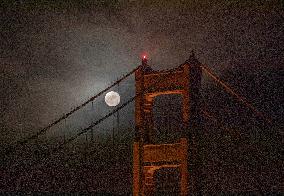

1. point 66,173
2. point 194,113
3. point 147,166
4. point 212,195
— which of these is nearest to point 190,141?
point 194,113

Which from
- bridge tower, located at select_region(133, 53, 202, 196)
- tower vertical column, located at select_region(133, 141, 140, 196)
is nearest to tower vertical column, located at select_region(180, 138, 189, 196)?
bridge tower, located at select_region(133, 53, 202, 196)

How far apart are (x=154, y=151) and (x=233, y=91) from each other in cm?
334

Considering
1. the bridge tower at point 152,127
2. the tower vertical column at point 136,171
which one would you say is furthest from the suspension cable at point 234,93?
the tower vertical column at point 136,171

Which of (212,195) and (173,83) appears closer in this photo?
(173,83)

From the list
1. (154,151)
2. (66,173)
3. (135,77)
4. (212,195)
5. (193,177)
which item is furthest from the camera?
(212,195)

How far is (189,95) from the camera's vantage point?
1450 centimetres

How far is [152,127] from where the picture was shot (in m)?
16.0

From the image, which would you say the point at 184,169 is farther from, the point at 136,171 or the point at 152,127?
the point at 152,127

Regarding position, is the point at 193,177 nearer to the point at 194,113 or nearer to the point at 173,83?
the point at 194,113

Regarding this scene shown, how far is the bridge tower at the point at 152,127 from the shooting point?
14.1 m

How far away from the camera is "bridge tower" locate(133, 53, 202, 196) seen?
14148 millimetres

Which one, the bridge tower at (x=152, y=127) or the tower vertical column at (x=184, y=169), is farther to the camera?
the bridge tower at (x=152, y=127)

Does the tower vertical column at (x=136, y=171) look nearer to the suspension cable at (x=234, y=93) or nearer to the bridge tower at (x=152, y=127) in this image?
the bridge tower at (x=152, y=127)

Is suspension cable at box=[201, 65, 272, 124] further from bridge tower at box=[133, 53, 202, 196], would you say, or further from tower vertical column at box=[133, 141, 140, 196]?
tower vertical column at box=[133, 141, 140, 196]
